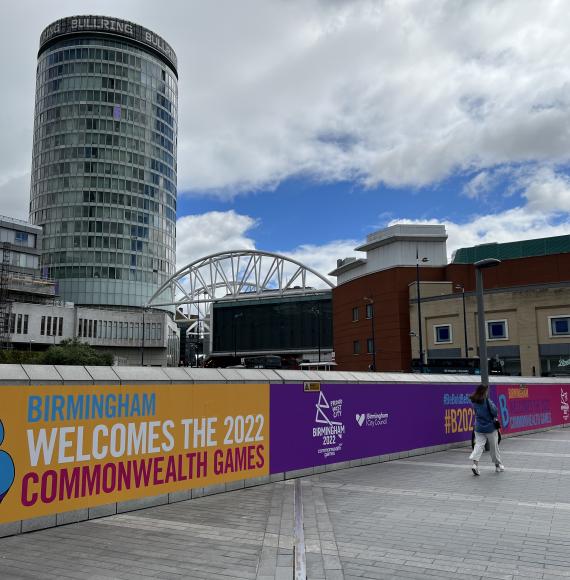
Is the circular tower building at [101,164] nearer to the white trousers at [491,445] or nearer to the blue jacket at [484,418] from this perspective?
the blue jacket at [484,418]

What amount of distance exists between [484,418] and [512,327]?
4519 centimetres

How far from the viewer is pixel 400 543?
6.45m

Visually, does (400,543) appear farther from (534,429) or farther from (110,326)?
(110,326)

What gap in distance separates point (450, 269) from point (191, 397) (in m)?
58.0

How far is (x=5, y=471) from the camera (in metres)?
6.88

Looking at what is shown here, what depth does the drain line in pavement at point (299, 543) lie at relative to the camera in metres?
5.44

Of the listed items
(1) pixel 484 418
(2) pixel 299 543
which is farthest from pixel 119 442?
(1) pixel 484 418

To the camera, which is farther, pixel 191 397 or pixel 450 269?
pixel 450 269

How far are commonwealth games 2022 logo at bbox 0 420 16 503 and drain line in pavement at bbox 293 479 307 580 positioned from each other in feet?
11.2

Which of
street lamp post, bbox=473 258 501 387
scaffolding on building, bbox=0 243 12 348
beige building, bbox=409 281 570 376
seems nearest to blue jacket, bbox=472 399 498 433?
street lamp post, bbox=473 258 501 387

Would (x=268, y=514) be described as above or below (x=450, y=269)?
below

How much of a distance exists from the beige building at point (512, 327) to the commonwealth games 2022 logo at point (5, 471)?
4592 cm

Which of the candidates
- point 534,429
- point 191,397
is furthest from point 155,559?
point 534,429

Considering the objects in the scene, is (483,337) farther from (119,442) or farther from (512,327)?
(512,327)
